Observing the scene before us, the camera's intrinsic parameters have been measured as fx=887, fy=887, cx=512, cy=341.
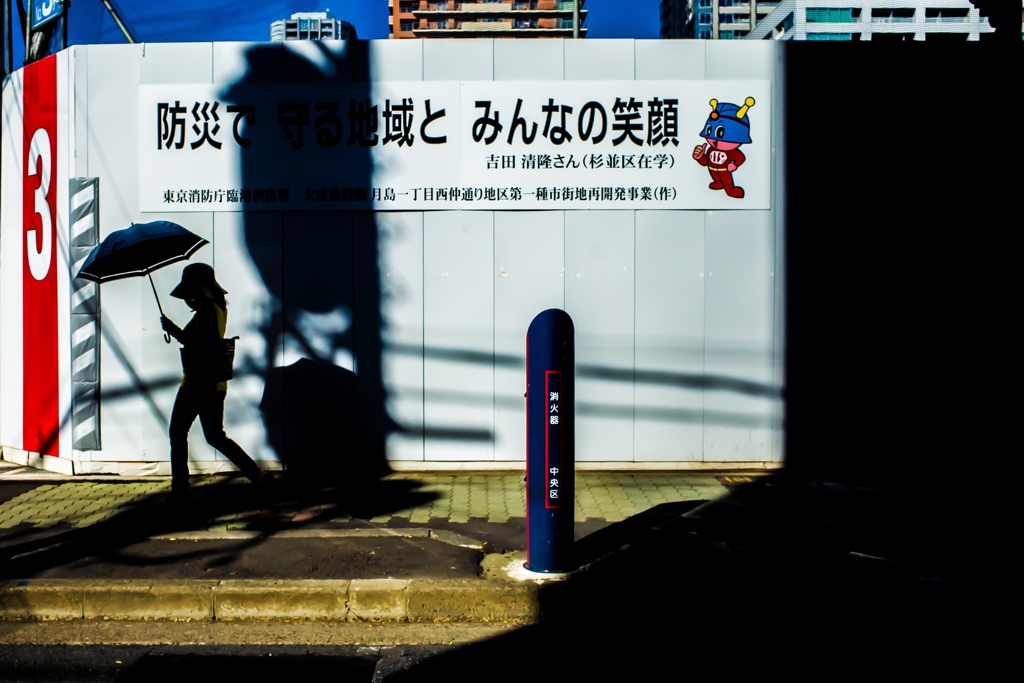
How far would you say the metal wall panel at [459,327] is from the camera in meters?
7.86

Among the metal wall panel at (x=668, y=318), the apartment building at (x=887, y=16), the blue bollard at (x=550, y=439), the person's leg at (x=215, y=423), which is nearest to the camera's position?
the blue bollard at (x=550, y=439)

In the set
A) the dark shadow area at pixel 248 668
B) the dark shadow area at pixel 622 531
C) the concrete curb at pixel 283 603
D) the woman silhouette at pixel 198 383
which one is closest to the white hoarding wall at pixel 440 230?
the woman silhouette at pixel 198 383

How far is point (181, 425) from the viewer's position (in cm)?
662

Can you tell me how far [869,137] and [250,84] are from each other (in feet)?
18.0

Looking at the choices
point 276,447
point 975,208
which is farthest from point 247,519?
point 975,208

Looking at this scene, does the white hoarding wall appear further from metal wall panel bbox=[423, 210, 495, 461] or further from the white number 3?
the white number 3

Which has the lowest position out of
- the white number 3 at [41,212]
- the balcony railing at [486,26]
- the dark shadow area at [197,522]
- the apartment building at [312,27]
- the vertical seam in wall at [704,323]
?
the dark shadow area at [197,522]

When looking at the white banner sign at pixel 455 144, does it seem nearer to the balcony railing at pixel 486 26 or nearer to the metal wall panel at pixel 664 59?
the metal wall panel at pixel 664 59

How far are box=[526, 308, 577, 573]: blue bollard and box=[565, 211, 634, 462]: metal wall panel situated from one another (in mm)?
2940

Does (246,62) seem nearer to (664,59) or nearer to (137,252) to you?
(137,252)

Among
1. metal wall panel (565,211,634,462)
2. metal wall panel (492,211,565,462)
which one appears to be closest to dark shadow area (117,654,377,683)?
metal wall panel (492,211,565,462)

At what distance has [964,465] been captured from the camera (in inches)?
314

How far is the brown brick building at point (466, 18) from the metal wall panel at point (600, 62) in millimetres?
86160

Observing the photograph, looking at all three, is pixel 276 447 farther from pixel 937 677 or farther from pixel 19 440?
pixel 937 677
